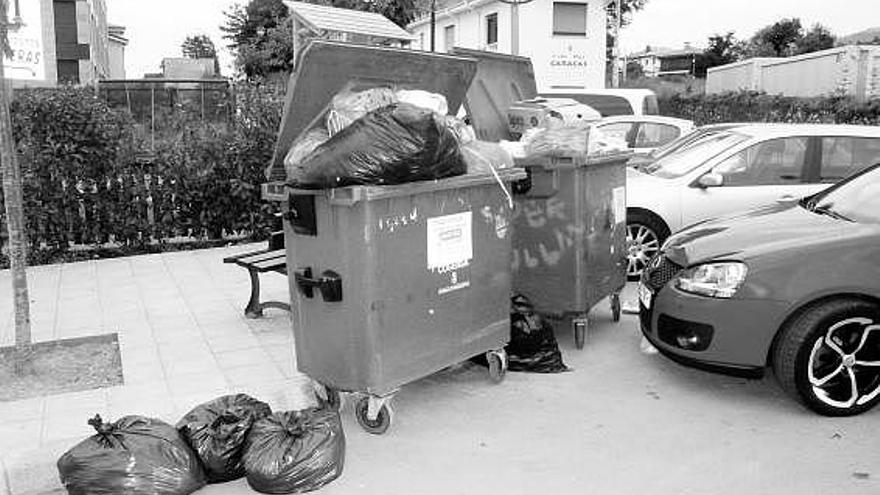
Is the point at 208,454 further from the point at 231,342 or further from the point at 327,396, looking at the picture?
the point at 231,342

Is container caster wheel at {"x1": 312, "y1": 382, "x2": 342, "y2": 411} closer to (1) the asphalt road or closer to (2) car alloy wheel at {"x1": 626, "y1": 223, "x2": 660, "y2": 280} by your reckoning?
(1) the asphalt road

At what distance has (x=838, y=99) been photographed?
18609 millimetres

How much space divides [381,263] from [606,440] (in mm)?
1465

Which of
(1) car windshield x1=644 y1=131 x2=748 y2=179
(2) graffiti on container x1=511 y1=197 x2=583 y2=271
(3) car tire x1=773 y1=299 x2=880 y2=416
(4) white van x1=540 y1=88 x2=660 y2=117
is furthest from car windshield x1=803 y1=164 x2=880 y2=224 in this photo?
(4) white van x1=540 y1=88 x2=660 y2=117

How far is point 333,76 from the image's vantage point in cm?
429

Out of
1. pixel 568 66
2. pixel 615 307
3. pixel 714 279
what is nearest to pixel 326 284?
pixel 714 279

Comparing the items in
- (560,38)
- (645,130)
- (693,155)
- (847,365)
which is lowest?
(847,365)

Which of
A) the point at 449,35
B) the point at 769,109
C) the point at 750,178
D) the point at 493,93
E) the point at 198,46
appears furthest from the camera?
the point at 198,46

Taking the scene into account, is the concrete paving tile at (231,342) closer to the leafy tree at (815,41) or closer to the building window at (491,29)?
the building window at (491,29)

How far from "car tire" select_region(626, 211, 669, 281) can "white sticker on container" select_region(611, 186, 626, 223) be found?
159 centimetres

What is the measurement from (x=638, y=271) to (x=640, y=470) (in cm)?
404

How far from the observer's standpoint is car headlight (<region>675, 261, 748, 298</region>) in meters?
4.45

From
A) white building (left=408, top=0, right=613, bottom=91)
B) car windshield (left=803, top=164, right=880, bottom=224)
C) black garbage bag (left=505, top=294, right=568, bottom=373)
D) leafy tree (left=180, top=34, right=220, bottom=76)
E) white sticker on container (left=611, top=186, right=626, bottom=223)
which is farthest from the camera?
leafy tree (left=180, top=34, right=220, bottom=76)

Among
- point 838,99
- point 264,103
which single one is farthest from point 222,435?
point 838,99
